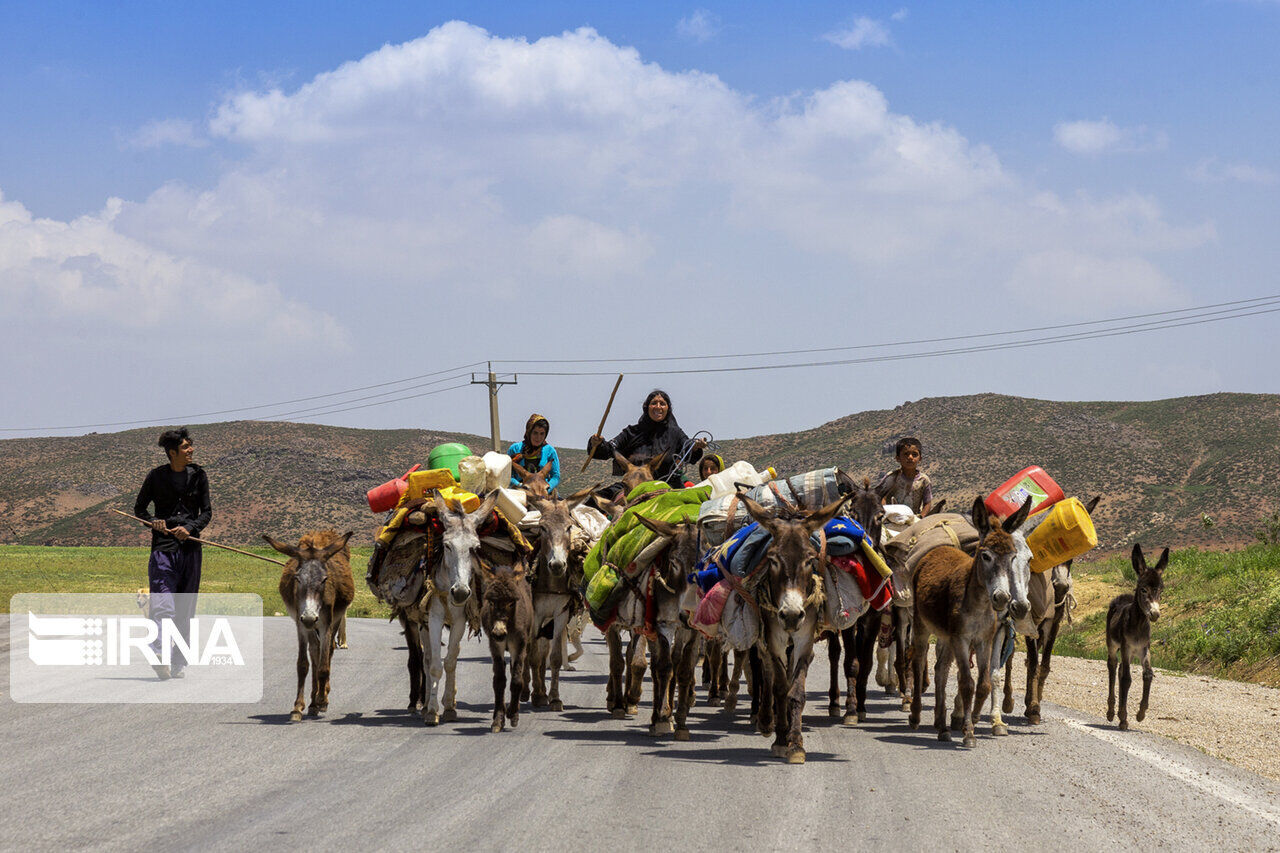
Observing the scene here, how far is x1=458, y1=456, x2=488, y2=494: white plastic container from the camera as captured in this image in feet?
47.2

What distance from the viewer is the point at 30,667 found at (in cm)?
1642

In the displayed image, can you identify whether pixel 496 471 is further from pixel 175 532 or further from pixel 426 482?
pixel 175 532

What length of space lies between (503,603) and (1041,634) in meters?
6.20

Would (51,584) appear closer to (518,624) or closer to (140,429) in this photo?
(518,624)

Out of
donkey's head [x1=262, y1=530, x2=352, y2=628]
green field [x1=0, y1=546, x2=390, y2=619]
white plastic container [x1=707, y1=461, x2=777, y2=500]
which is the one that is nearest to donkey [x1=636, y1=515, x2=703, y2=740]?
white plastic container [x1=707, y1=461, x2=777, y2=500]

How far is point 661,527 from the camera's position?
1298cm

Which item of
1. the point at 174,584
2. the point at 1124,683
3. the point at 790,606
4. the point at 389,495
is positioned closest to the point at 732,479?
the point at 790,606

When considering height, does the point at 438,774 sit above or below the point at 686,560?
below

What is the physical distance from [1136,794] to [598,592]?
5.45 metres

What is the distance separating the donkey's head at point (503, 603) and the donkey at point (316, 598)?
135cm

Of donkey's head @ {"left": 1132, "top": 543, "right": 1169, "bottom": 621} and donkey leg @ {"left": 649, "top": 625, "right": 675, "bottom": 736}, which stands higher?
donkey's head @ {"left": 1132, "top": 543, "right": 1169, "bottom": 621}

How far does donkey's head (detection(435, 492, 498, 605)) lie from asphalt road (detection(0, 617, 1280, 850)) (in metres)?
1.35

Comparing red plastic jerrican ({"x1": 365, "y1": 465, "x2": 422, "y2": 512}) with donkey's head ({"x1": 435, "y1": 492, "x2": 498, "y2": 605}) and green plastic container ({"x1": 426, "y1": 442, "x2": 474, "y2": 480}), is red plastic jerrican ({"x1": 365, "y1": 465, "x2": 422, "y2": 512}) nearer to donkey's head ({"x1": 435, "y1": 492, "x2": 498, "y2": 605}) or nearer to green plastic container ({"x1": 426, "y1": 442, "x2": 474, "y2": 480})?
green plastic container ({"x1": 426, "y1": 442, "x2": 474, "y2": 480})

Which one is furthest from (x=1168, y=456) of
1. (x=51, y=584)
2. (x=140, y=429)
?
(x=140, y=429)
